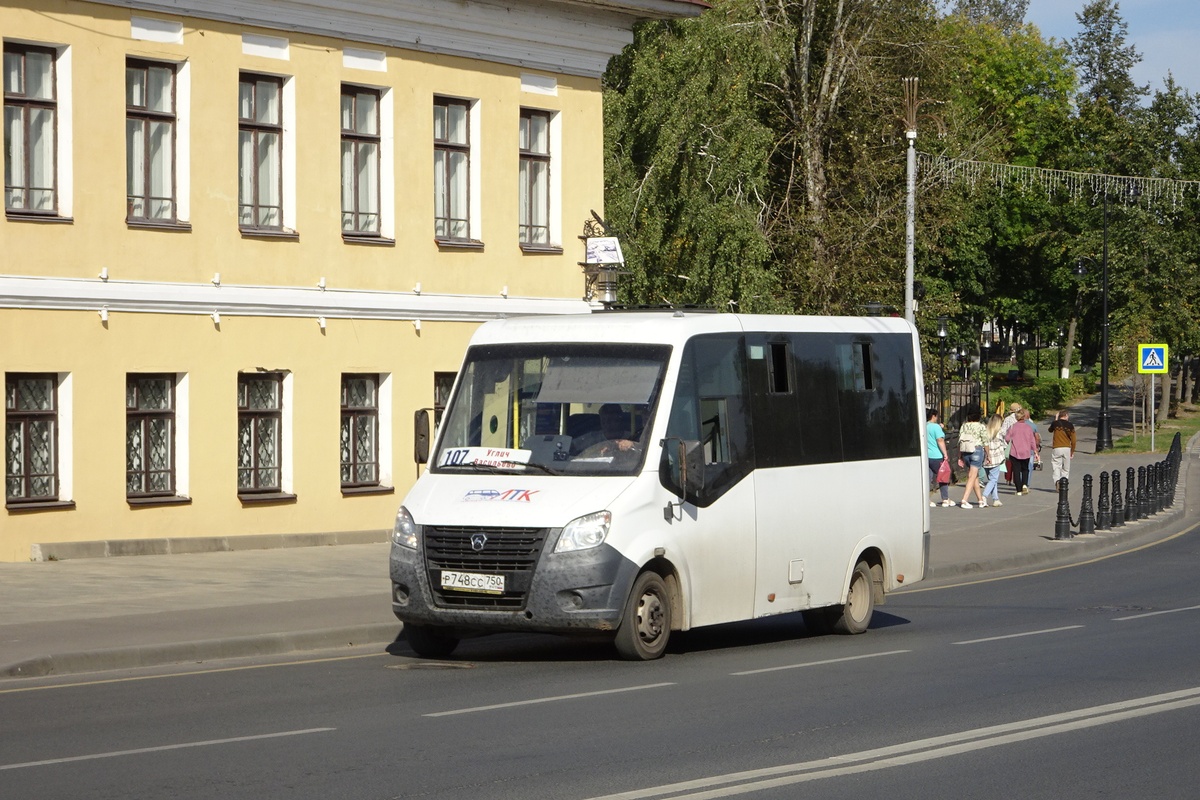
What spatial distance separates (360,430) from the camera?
27797mm

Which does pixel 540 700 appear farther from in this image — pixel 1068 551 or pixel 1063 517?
pixel 1063 517

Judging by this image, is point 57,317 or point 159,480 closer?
point 57,317

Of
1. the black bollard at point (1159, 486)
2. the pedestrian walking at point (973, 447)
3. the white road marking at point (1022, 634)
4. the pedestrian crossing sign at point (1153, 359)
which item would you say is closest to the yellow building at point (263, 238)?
the pedestrian walking at point (973, 447)

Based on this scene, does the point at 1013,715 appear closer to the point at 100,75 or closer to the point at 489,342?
the point at 489,342

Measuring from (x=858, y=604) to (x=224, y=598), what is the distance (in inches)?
243

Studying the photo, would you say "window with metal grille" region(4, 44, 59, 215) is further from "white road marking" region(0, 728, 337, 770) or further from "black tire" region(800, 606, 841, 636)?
"white road marking" region(0, 728, 337, 770)

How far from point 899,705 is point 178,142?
15.9 meters

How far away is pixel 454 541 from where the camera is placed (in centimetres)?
1378

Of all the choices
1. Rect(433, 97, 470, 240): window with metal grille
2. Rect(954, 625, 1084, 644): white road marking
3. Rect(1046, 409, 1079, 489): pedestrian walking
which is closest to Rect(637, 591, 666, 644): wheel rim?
Rect(954, 625, 1084, 644): white road marking

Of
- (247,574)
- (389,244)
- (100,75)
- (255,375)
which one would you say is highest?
(100,75)

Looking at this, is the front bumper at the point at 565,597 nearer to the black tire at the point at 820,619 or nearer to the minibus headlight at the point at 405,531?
the minibus headlight at the point at 405,531

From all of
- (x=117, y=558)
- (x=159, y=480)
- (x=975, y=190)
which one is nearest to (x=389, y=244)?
(x=159, y=480)

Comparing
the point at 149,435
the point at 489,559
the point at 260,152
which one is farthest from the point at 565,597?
the point at 260,152

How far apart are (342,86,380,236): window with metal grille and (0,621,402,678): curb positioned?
12.4 m
